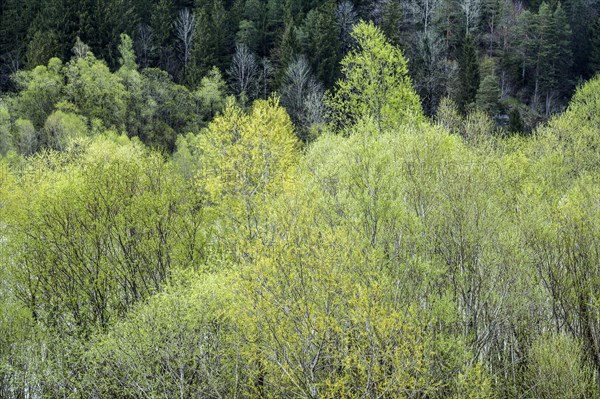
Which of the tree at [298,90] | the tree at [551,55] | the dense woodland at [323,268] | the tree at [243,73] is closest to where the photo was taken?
the dense woodland at [323,268]

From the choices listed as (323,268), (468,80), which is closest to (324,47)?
(468,80)

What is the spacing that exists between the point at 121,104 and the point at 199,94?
11296 mm

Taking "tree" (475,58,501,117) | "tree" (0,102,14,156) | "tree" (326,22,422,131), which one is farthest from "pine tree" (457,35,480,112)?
"tree" (0,102,14,156)

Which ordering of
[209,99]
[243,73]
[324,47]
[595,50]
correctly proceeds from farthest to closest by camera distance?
[595,50], [243,73], [324,47], [209,99]

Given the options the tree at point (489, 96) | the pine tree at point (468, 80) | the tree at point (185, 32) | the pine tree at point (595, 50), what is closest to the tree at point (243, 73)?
the tree at point (185, 32)

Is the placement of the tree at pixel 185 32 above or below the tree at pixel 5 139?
above

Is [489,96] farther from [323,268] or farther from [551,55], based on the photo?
[323,268]

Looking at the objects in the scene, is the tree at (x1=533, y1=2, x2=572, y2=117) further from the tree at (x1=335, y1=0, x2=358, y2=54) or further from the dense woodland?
the dense woodland

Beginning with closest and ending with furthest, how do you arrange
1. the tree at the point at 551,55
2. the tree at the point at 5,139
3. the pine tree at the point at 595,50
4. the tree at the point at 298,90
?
the tree at the point at 5,139 < the tree at the point at 298,90 < the tree at the point at 551,55 < the pine tree at the point at 595,50

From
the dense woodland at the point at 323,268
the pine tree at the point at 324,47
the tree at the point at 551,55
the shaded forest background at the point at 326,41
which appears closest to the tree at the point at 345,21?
the shaded forest background at the point at 326,41

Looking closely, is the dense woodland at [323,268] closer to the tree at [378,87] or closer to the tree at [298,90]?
the tree at [378,87]

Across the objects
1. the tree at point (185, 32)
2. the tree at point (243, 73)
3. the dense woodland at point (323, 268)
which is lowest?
the dense woodland at point (323, 268)

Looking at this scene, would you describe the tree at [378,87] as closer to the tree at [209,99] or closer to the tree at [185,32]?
the tree at [209,99]

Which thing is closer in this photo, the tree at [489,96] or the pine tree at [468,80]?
the tree at [489,96]
